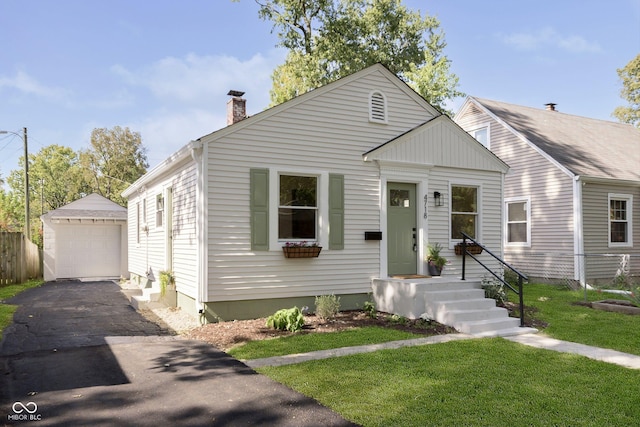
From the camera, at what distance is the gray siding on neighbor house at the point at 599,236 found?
551 inches

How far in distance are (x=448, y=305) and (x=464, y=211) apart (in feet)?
10.9

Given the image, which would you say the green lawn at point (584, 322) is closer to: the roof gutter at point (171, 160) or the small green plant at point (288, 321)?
the small green plant at point (288, 321)

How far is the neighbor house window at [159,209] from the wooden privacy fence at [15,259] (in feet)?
21.0

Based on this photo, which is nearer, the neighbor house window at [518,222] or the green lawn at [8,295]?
the green lawn at [8,295]

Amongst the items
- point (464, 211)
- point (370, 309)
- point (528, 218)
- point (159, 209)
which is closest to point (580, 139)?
point (528, 218)

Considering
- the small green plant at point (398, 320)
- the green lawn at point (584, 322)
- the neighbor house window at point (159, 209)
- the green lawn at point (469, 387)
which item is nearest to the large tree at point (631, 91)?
the green lawn at point (584, 322)

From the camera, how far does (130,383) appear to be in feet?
16.4

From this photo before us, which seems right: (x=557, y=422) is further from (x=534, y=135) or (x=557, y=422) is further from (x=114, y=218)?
(x=114, y=218)

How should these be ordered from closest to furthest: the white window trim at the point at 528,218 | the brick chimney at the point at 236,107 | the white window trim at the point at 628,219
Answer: the brick chimney at the point at 236,107 → the white window trim at the point at 628,219 → the white window trim at the point at 528,218

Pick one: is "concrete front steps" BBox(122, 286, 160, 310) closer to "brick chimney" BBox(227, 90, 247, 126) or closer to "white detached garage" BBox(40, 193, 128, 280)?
"brick chimney" BBox(227, 90, 247, 126)

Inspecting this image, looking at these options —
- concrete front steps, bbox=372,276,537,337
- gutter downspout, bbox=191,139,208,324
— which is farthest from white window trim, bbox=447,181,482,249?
gutter downspout, bbox=191,139,208,324

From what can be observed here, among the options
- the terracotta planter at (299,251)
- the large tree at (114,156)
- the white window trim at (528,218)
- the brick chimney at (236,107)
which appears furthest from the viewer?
the large tree at (114,156)

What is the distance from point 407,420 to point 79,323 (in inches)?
275

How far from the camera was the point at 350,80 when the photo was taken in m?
9.82
